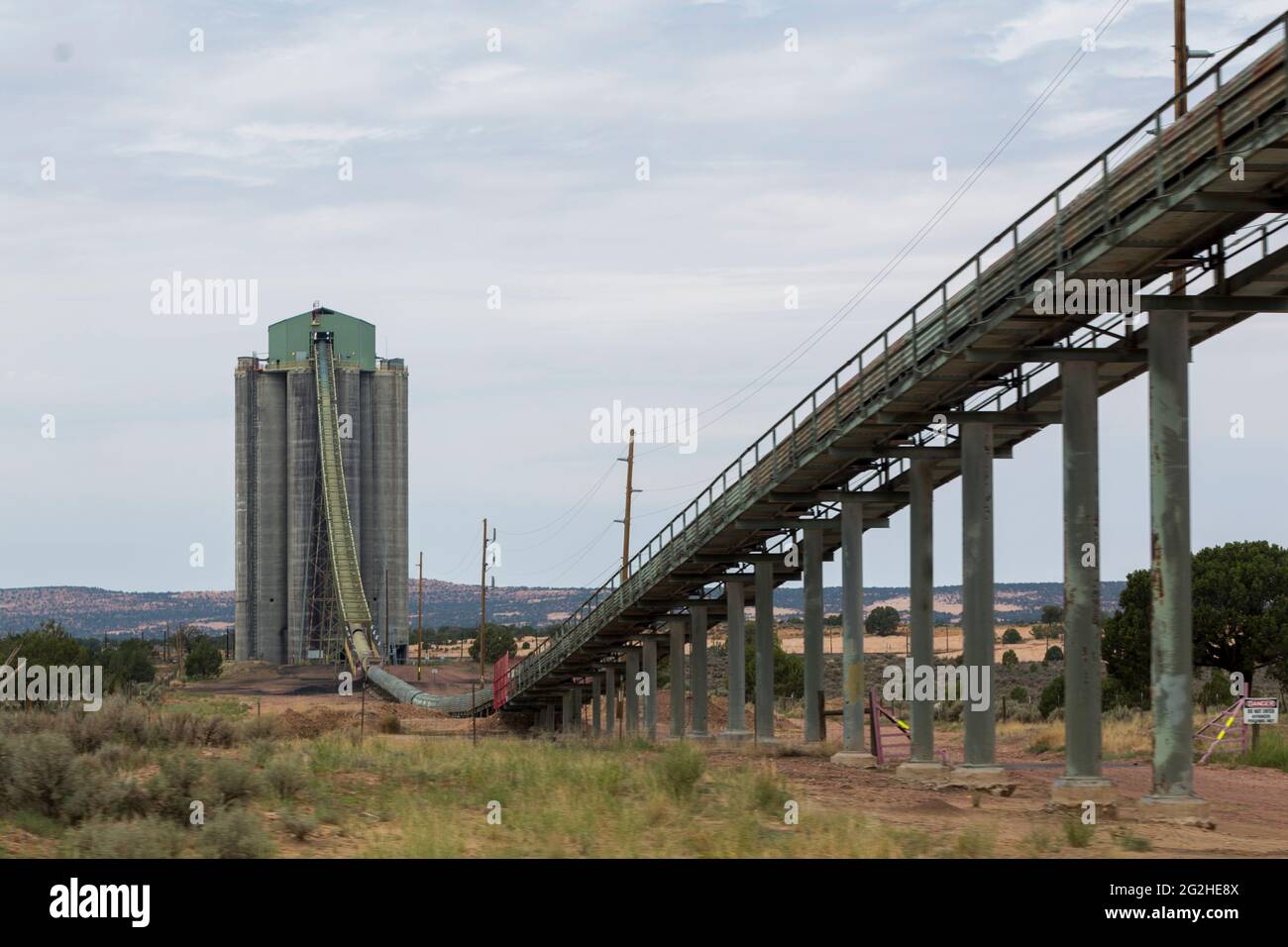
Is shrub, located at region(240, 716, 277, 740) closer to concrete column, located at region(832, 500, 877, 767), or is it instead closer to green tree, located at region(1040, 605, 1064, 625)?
concrete column, located at region(832, 500, 877, 767)

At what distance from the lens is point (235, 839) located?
16.6m

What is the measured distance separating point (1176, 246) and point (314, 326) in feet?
299

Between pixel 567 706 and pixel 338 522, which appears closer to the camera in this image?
pixel 567 706

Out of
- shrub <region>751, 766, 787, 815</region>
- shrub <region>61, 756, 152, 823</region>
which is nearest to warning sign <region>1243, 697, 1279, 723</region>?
shrub <region>751, 766, 787, 815</region>

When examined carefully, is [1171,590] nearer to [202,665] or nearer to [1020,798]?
[1020,798]

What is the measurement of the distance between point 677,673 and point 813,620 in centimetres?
1288

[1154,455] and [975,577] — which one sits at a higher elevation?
[1154,455]

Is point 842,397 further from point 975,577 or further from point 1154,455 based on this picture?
point 1154,455

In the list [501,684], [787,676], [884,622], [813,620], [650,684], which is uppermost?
[813,620]

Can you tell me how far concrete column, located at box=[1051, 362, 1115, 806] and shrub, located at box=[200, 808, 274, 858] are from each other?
15312mm

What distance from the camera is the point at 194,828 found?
17906 mm

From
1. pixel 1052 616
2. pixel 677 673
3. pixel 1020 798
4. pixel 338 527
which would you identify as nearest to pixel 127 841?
pixel 1020 798

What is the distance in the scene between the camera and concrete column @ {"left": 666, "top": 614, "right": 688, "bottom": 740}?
5712 centimetres
